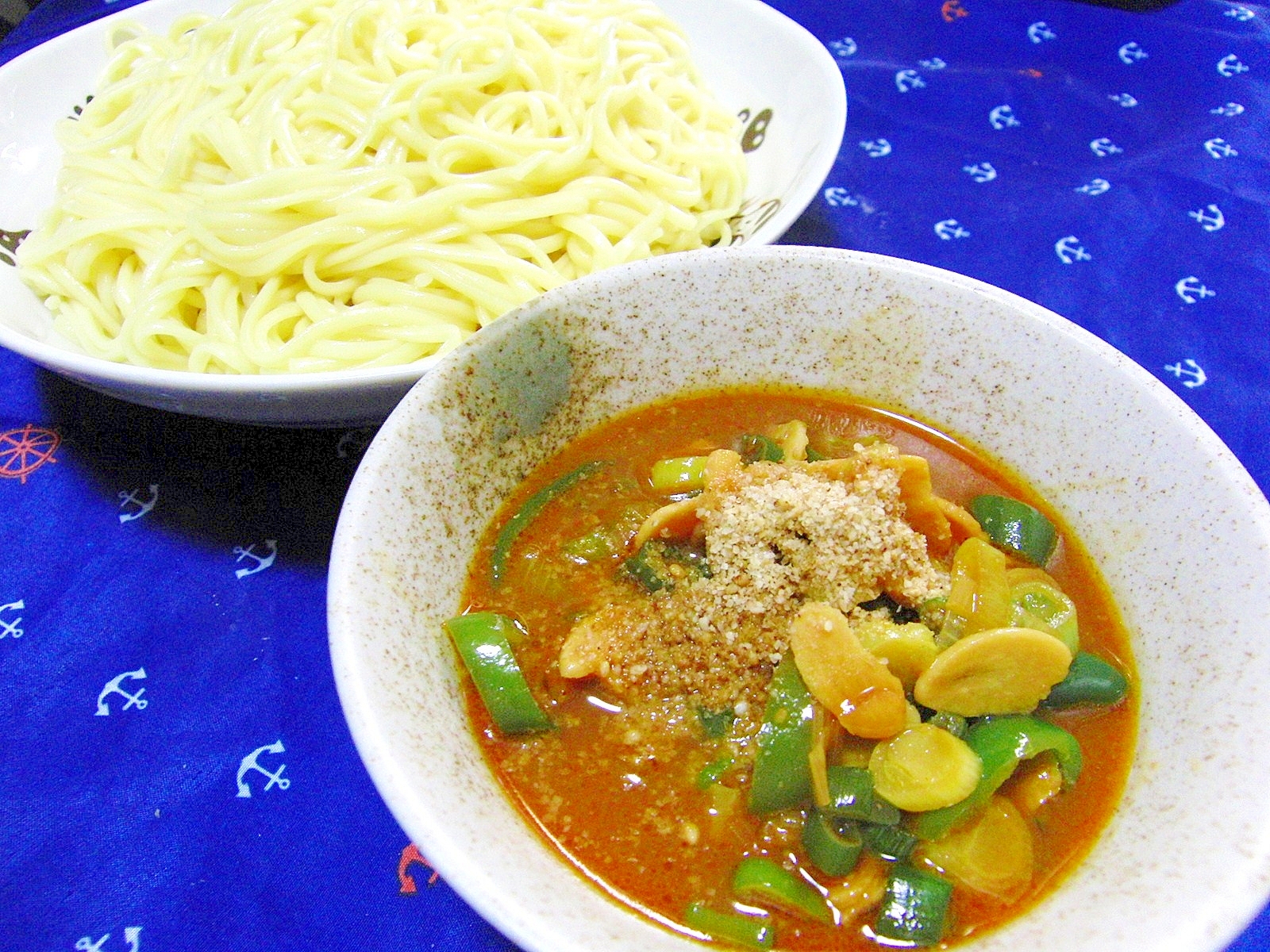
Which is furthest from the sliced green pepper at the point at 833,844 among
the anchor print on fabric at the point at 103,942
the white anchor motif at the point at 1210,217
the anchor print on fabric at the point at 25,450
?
the white anchor motif at the point at 1210,217

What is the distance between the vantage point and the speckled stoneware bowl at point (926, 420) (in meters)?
1.17

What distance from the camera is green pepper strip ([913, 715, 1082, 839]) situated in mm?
1353

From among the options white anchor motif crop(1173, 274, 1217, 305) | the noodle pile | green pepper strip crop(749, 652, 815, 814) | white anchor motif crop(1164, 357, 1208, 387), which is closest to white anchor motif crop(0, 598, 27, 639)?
the noodle pile

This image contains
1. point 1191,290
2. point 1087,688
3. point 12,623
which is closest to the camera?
point 1087,688

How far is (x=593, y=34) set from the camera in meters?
3.22

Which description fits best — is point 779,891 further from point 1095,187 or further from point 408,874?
point 1095,187

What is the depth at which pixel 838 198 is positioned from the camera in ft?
11.2

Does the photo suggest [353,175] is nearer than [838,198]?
Yes

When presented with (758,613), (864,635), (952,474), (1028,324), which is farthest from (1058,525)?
(758,613)

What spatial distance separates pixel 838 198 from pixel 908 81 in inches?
39.4

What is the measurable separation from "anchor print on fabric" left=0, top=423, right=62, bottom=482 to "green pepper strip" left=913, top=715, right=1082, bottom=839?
2.56 metres

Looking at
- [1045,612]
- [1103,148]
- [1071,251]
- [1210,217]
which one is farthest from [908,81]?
[1045,612]

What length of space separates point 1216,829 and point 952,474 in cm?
89

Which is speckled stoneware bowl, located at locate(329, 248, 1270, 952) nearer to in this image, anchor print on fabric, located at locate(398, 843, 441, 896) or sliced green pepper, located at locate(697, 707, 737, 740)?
sliced green pepper, located at locate(697, 707, 737, 740)
